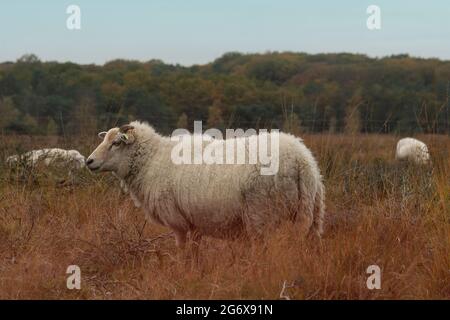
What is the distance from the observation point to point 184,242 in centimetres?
654

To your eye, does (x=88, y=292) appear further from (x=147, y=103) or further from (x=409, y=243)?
(x=147, y=103)

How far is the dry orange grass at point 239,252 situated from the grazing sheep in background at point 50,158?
0.84 meters

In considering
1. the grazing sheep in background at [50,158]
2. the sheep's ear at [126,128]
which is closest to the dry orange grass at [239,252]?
the grazing sheep in background at [50,158]

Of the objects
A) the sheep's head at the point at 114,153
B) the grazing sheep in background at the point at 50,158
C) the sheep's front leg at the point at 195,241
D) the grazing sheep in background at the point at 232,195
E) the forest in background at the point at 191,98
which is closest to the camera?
the grazing sheep in background at the point at 232,195

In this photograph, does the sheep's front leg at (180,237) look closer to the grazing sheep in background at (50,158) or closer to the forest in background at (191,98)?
the grazing sheep in background at (50,158)

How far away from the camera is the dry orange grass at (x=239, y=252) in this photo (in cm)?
487

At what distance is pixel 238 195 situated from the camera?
599cm

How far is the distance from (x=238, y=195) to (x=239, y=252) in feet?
2.05

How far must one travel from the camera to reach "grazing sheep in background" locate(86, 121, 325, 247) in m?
5.93

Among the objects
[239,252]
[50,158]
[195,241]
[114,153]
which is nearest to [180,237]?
[195,241]

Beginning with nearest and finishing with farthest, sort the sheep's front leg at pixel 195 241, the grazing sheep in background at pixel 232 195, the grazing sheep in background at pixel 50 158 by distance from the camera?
the grazing sheep in background at pixel 232 195, the sheep's front leg at pixel 195 241, the grazing sheep in background at pixel 50 158
